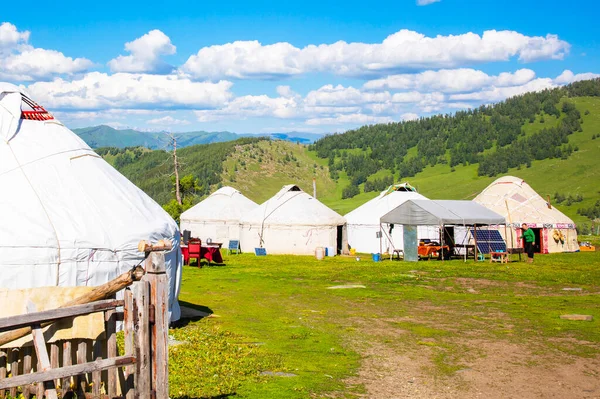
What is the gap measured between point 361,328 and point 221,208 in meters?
29.7

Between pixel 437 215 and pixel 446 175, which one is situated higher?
pixel 446 175

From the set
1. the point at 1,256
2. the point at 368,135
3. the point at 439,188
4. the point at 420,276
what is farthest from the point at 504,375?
the point at 368,135

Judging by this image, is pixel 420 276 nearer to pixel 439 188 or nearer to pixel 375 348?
pixel 375 348

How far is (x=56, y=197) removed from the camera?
12.3 m

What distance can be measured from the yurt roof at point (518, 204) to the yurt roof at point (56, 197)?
27854 millimetres

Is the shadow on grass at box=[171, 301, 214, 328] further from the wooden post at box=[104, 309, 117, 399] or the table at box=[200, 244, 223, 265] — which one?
the table at box=[200, 244, 223, 265]

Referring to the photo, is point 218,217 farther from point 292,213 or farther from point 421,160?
point 421,160

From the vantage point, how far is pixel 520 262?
31422 millimetres

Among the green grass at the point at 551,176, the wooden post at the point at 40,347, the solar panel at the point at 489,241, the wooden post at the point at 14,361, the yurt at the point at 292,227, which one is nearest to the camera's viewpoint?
the wooden post at the point at 40,347

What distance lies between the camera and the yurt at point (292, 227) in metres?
36.5

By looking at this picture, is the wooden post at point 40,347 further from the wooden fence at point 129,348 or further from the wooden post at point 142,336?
the wooden post at point 142,336

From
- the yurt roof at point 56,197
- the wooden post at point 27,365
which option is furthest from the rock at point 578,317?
the wooden post at point 27,365

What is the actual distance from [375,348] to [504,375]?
2.52m

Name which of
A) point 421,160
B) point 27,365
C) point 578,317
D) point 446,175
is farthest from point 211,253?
point 421,160
